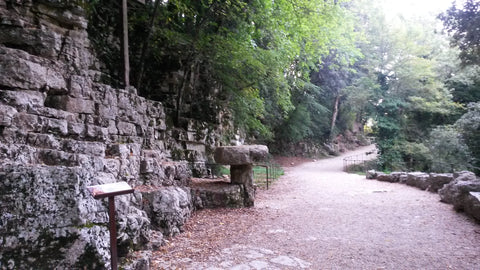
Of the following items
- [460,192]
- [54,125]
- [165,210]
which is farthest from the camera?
[460,192]

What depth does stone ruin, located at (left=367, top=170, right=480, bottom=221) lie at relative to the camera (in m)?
5.70

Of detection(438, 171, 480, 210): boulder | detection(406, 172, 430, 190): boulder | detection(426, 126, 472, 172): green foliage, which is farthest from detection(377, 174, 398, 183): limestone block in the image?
detection(438, 171, 480, 210): boulder

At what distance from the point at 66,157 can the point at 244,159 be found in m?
3.88

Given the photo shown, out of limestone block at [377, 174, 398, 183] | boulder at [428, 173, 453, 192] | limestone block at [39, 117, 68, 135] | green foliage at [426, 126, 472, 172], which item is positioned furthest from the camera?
green foliage at [426, 126, 472, 172]

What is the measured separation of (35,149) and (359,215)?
627 cm

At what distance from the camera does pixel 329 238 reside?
459 centimetres

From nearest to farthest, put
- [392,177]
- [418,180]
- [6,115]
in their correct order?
[6,115]
[418,180]
[392,177]

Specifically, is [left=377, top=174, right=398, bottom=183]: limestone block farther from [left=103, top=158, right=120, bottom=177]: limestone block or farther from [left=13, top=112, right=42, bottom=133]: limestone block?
[left=13, top=112, right=42, bottom=133]: limestone block

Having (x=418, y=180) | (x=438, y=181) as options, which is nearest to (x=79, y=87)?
(x=438, y=181)

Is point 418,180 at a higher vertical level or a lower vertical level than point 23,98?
lower

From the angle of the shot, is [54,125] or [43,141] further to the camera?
[54,125]

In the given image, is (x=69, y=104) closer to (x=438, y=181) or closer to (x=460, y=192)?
(x=460, y=192)

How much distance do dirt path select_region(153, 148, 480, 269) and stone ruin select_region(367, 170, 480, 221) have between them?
0.25 metres

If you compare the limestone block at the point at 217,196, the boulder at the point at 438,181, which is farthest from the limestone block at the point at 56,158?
the boulder at the point at 438,181
